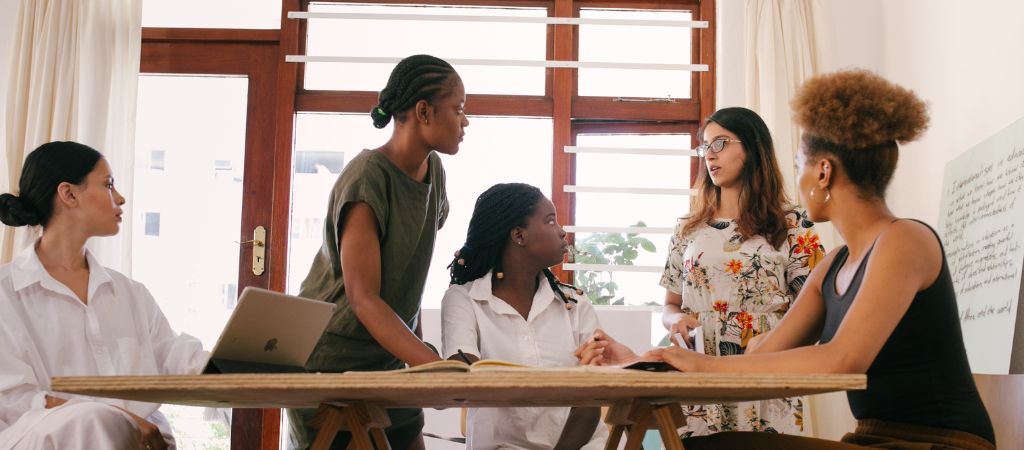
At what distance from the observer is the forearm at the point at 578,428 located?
7.42 feet

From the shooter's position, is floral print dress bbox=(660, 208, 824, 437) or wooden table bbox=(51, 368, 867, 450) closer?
wooden table bbox=(51, 368, 867, 450)

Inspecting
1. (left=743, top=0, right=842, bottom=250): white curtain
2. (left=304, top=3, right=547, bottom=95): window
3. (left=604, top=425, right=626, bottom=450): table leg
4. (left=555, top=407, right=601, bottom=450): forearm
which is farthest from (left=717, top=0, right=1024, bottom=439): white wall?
(left=604, top=425, right=626, bottom=450): table leg

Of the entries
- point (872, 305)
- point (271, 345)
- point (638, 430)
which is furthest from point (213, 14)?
point (872, 305)

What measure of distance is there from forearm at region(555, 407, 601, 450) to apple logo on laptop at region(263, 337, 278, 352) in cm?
77

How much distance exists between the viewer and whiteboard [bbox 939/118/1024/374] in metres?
2.63

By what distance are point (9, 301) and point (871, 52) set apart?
3.48 m

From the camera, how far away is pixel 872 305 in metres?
1.60

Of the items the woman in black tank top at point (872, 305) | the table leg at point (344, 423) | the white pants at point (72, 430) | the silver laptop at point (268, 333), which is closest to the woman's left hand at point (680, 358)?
the woman in black tank top at point (872, 305)

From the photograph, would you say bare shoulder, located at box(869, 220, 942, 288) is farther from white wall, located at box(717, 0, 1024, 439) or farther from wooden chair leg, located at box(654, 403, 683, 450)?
white wall, located at box(717, 0, 1024, 439)

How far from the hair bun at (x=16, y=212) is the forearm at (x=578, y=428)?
4.85 ft

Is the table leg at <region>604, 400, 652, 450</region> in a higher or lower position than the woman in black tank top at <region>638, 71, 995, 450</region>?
lower

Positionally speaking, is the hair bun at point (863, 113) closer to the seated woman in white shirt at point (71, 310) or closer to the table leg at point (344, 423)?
the table leg at point (344, 423)

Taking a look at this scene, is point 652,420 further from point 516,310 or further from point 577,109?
point 577,109

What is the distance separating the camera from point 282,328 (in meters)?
1.74
